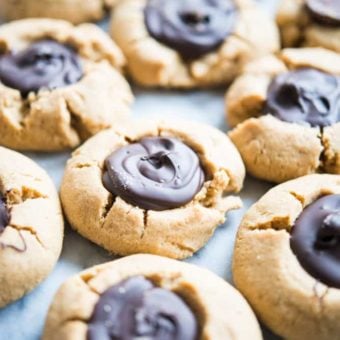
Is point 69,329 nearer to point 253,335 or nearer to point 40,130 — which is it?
point 253,335

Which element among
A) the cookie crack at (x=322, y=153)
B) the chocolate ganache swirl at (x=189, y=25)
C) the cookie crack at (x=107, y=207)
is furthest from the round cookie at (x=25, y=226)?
the cookie crack at (x=322, y=153)

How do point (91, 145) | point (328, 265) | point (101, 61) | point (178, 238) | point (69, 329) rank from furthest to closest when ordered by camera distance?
point (101, 61) → point (91, 145) → point (178, 238) → point (328, 265) → point (69, 329)

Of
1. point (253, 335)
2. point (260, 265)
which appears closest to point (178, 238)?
point (260, 265)

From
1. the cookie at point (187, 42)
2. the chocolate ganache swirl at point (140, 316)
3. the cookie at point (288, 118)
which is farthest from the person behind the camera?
the cookie at point (187, 42)

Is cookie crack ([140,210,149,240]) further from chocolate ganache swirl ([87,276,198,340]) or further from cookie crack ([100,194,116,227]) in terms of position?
chocolate ganache swirl ([87,276,198,340])

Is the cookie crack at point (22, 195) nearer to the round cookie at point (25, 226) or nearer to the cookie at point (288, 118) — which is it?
the round cookie at point (25, 226)

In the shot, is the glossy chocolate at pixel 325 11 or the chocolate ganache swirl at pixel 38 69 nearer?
the chocolate ganache swirl at pixel 38 69
